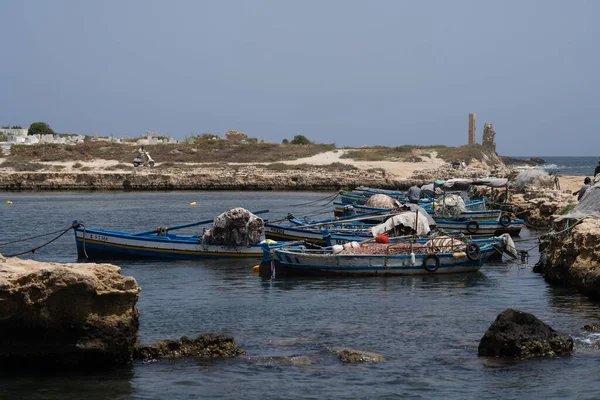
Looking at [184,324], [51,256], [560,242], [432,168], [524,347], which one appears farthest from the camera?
[432,168]

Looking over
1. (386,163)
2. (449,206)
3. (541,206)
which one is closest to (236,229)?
(449,206)

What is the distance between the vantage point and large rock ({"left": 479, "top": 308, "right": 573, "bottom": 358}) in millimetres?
15062

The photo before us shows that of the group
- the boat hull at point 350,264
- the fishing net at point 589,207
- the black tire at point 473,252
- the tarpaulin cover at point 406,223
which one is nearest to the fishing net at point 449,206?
the tarpaulin cover at point 406,223

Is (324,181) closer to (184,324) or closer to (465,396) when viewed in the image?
(184,324)

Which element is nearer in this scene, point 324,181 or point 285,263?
point 285,263

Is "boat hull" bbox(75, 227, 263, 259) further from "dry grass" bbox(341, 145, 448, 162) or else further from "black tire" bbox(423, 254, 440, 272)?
"dry grass" bbox(341, 145, 448, 162)

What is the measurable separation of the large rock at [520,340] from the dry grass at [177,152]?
74295 mm

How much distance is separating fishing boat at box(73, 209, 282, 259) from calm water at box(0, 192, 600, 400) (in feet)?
1.97

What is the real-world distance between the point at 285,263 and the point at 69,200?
4026 centimetres

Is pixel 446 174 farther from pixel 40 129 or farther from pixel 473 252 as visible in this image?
pixel 40 129

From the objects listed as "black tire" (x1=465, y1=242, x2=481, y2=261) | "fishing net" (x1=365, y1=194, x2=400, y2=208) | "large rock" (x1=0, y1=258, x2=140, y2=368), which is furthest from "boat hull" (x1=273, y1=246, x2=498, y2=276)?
"fishing net" (x1=365, y1=194, x2=400, y2=208)

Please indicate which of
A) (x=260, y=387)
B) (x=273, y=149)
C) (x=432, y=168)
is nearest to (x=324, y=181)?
(x=432, y=168)

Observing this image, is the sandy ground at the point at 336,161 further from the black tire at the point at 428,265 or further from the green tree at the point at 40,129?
the black tire at the point at 428,265

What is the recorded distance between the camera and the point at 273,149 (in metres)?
95.6
